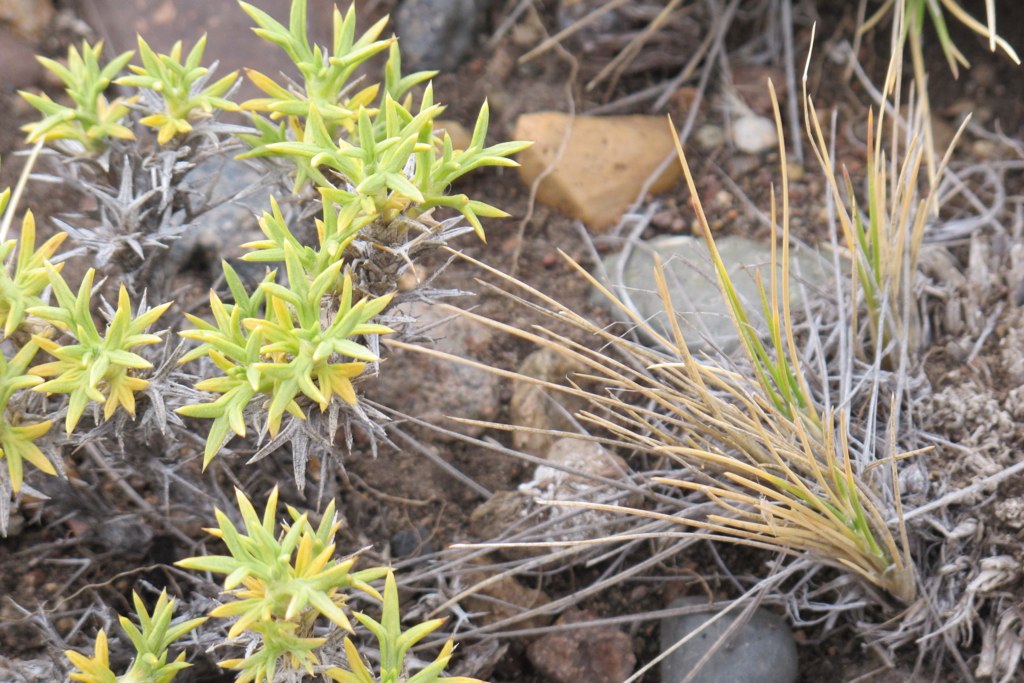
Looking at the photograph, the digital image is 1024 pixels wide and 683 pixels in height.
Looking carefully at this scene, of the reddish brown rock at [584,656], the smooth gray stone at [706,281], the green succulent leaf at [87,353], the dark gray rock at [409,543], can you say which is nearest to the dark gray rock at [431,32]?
the smooth gray stone at [706,281]

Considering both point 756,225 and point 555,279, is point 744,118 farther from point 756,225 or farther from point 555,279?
point 555,279

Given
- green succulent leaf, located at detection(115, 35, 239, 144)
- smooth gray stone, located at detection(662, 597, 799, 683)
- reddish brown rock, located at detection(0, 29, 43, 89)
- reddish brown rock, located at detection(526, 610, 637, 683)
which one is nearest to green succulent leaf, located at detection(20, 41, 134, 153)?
green succulent leaf, located at detection(115, 35, 239, 144)

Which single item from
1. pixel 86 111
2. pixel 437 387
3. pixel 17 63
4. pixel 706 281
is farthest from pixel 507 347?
pixel 17 63

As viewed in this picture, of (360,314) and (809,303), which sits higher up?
(360,314)

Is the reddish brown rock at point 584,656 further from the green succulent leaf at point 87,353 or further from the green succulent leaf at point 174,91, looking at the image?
the green succulent leaf at point 174,91

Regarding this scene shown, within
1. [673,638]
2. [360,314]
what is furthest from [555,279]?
[360,314]

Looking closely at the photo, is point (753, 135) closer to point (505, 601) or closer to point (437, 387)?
point (437, 387)
